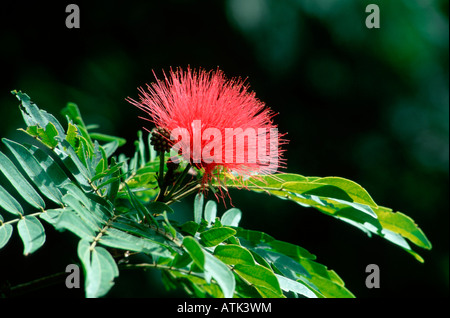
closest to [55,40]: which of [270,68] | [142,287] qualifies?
[270,68]

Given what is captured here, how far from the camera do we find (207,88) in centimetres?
146

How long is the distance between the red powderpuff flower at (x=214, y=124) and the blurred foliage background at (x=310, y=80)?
255cm

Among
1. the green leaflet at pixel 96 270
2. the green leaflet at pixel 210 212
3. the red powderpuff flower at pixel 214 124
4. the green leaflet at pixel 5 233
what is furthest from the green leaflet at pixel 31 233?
the green leaflet at pixel 210 212

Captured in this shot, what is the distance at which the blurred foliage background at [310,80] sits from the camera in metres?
4.34

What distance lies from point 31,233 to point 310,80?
4279 mm

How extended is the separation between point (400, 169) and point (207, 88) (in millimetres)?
4239

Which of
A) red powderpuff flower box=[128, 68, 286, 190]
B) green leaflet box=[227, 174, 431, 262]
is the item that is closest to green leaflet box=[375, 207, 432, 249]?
green leaflet box=[227, 174, 431, 262]

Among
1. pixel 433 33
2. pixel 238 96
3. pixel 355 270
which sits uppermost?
pixel 433 33

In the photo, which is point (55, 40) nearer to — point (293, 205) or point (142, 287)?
point (142, 287)

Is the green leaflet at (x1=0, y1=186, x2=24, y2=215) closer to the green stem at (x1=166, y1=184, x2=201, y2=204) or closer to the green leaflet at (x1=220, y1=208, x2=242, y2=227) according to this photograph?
the green stem at (x1=166, y1=184, x2=201, y2=204)

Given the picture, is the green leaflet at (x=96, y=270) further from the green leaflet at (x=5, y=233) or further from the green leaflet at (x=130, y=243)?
the green leaflet at (x=5, y=233)

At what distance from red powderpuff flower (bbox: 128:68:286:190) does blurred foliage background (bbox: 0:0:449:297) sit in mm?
2546

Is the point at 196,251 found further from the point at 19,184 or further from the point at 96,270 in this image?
the point at 19,184

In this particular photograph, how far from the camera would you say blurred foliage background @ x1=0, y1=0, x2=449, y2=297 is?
434 cm
